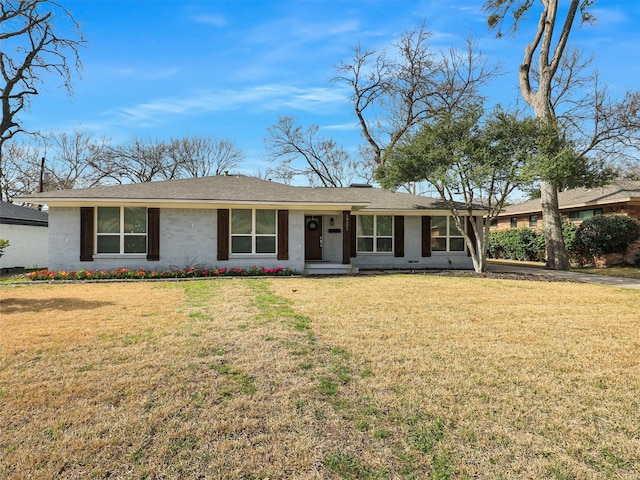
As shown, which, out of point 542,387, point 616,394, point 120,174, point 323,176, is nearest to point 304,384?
point 542,387

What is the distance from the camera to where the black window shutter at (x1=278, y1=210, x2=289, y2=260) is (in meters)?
13.4

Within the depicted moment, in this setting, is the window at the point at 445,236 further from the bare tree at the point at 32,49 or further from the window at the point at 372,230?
the bare tree at the point at 32,49

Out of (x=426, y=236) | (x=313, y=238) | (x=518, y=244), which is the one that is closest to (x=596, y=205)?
(x=518, y=244)

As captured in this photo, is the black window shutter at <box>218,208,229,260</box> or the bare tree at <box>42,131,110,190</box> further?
the bare tree at <box>42,131,110,190</box>

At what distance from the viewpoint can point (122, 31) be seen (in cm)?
1177

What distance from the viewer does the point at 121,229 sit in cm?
1280

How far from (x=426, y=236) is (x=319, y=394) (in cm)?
1354

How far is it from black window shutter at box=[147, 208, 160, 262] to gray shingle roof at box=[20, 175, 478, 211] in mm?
580

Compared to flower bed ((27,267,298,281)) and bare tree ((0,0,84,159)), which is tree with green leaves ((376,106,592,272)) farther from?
bare tree ((0,0,84,159))

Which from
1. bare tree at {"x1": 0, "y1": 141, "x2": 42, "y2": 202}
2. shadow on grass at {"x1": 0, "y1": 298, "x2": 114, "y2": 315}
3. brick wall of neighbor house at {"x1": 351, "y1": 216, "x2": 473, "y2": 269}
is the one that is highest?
bare tree at {"x1": 0, "y1": 141, "x2": 42, "y2": 202}

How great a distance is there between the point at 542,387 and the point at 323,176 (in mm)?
31316

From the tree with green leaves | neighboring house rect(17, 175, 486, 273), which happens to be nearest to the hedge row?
the tree with green leaves

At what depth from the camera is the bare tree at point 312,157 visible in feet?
104

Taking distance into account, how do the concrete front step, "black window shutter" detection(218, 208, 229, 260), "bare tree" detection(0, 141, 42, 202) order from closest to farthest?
"black window shutter" detection(218, 208, 229, 260), the concrete front step, "bare tree" detection(0, 141, 42, 202)
